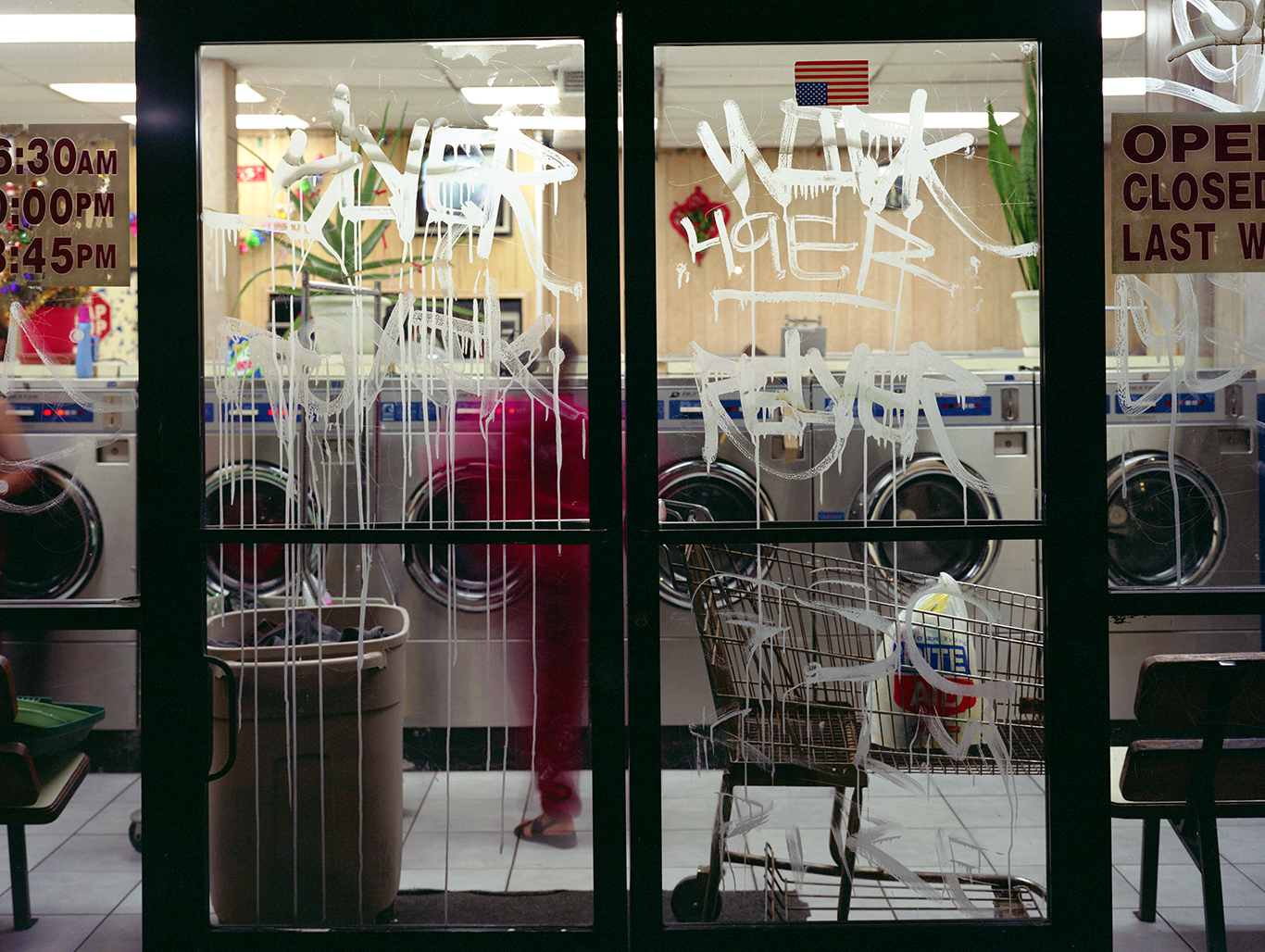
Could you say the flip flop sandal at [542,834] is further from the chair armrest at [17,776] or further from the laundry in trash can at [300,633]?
the chair armrest at [17,776]

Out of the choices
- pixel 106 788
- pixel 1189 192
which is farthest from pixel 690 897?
pixel 106 788

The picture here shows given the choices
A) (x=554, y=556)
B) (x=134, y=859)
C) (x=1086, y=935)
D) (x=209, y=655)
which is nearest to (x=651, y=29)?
(x=554, y=556)

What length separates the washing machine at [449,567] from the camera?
1.98m

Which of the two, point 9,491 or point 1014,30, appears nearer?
point 1014,30

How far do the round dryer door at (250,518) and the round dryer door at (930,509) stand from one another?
1158mm

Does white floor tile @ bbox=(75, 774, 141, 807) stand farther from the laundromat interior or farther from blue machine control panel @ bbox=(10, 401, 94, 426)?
blue machine control panel @ bbox=(10, 401, 94, 426)

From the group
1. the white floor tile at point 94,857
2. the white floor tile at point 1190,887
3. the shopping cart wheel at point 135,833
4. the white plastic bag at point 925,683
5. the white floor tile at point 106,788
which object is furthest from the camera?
the white floor tile at point 106,788

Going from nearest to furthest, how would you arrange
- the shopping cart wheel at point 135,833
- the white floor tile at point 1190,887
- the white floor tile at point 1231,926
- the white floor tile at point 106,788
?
1. the white floor tile at point 1231,926
2. the white floor tile at point 1190,887
3. the shopping cart wheel at point 135,833
4. the white floor tile at point 106,788

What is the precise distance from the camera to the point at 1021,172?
1930 millimetres

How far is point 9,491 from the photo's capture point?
208 cm

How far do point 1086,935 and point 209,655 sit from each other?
1.90 metres

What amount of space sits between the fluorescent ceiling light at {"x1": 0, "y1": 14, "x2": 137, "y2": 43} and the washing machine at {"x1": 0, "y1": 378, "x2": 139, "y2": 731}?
28.1 inches

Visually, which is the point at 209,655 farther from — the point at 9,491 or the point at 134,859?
the point at 134,859

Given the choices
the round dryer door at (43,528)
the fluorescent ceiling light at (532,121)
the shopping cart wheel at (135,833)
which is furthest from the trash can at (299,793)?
the fluorescent ceiling light at (532,121)
